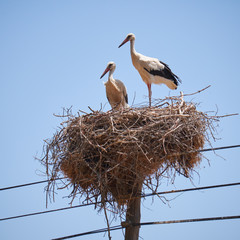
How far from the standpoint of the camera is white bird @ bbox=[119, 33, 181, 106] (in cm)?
661

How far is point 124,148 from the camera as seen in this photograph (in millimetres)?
4090

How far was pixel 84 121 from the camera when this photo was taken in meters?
4.67

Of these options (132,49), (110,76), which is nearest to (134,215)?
(110,76)

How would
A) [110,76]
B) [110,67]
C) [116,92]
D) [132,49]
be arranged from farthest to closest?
[132,49] → [110,67] → [110,76] → [116,92]

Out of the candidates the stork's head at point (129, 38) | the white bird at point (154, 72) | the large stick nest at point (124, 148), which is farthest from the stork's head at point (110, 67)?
the large stick nest at point (124, 148)

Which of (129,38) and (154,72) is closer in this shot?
(154,72)

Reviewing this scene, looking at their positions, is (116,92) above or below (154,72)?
below

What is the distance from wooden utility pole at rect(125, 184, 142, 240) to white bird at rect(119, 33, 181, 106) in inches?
105

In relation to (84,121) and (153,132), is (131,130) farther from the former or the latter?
(84,121)

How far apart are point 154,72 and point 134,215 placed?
2.97m

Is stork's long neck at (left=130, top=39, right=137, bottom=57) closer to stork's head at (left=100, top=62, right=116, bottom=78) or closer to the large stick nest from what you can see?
stork's head at (left=100, top=62, right=116, bottom=78)

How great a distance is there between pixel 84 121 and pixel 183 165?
126cm

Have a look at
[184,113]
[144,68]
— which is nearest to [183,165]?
[184,113]

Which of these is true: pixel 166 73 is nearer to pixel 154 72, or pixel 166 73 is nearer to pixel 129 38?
pixel 154 72
